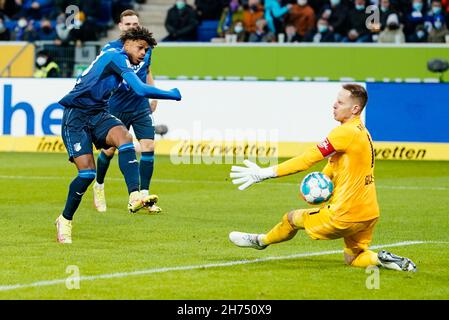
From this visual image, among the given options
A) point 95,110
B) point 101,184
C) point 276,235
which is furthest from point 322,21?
point 276,235

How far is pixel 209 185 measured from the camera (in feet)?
58.6

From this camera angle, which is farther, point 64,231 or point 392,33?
point 392,33

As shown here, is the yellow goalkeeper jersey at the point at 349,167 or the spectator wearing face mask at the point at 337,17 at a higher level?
the yellow goalkeeper jersey at the point at 349,167

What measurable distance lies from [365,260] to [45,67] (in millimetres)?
19059

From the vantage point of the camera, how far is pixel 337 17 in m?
27.2

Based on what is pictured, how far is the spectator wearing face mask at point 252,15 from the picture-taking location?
28248 millimetres

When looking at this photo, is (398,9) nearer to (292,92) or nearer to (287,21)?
(287,21)

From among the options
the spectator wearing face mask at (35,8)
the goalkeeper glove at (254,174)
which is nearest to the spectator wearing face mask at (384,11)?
the spectator wearing face mask at (35,8)

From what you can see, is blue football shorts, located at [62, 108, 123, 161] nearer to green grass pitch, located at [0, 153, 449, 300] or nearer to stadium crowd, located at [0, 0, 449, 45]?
green grass pitch, located at [0, 153, 449, 300]

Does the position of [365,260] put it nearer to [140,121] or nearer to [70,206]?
[70,206]

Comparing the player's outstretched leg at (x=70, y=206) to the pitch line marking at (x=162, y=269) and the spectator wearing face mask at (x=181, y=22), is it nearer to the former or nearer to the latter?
the pitch line marking at (x=162, y=269)

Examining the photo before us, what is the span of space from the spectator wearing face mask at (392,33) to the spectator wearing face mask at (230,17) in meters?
3.72

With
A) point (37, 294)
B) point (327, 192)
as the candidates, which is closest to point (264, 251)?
point (327, 192)

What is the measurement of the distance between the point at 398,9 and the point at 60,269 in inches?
735
